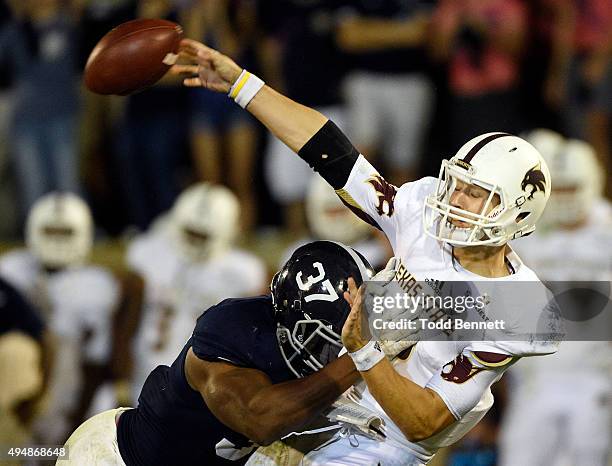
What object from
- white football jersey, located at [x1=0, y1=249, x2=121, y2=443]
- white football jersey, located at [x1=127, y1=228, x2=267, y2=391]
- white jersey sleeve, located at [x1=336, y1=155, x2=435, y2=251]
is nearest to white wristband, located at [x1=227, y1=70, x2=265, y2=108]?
white jersey sleeve, located at [x1=336, y1=155, x2=435, y2=251]

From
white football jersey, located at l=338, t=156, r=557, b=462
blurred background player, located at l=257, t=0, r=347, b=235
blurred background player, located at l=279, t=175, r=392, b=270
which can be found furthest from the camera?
blurred background player, located at l=257, t=0, r=347, b=235

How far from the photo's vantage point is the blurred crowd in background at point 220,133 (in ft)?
26.4

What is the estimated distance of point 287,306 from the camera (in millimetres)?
4266

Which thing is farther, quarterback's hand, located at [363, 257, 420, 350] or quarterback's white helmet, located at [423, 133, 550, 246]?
quarterback's white helmet, located at [423, 133, 550, 246]

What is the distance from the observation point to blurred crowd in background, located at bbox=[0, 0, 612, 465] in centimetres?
805

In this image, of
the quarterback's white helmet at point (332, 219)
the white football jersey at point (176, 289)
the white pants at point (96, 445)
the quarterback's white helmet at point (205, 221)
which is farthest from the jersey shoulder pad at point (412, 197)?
the quarterback's white helmet at point (205, 221)

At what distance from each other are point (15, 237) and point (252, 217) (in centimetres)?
144

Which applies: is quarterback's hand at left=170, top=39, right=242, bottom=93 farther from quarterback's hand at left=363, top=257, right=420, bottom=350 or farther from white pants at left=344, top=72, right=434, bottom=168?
white pants at left=344, top=72, right=434, bottom=168

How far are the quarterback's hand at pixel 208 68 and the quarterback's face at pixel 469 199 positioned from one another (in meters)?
0.80

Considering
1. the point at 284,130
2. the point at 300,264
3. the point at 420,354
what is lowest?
the point at 420,354

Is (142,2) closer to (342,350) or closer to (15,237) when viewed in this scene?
(15,237)

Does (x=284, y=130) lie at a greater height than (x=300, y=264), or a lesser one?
greater

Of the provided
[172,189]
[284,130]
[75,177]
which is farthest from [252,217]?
[284,130]

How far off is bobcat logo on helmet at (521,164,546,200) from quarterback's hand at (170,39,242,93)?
0.98 meters
